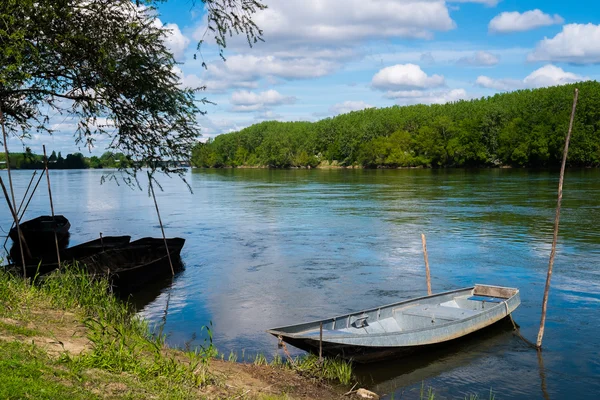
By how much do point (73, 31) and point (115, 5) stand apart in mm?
1380

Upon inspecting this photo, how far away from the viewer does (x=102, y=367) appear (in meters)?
8.62

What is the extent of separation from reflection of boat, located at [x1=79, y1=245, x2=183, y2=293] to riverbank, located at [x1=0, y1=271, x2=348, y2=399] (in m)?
6.28

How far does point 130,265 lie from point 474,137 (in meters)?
122

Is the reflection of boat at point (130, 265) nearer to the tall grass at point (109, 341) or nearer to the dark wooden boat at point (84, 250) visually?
the dark wooden boat at point (84, 250)

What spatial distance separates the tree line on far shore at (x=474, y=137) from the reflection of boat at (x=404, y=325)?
80.0 meters

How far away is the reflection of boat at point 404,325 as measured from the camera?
38.6 feet

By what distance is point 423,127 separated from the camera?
150 metres

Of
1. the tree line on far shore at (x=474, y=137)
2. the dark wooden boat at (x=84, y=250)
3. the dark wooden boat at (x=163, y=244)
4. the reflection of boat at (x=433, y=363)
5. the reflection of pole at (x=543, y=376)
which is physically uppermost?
the tree line on far shore at (x=474, y=137)

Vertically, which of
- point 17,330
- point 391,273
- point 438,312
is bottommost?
point 391,273

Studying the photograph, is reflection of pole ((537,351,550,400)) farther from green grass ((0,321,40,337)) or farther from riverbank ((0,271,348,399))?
green grass ((0,321,40,337))

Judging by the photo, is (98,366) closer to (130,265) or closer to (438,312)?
(438,312)

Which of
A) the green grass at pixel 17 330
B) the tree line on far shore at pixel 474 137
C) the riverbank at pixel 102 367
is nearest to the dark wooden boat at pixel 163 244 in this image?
the riverbank at pixel 102 367

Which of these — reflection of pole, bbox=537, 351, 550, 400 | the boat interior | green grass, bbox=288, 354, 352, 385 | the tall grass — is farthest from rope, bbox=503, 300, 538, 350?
the tall grass

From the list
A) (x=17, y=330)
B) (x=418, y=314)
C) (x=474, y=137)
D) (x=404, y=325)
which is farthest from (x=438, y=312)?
(x=474, y=137)
